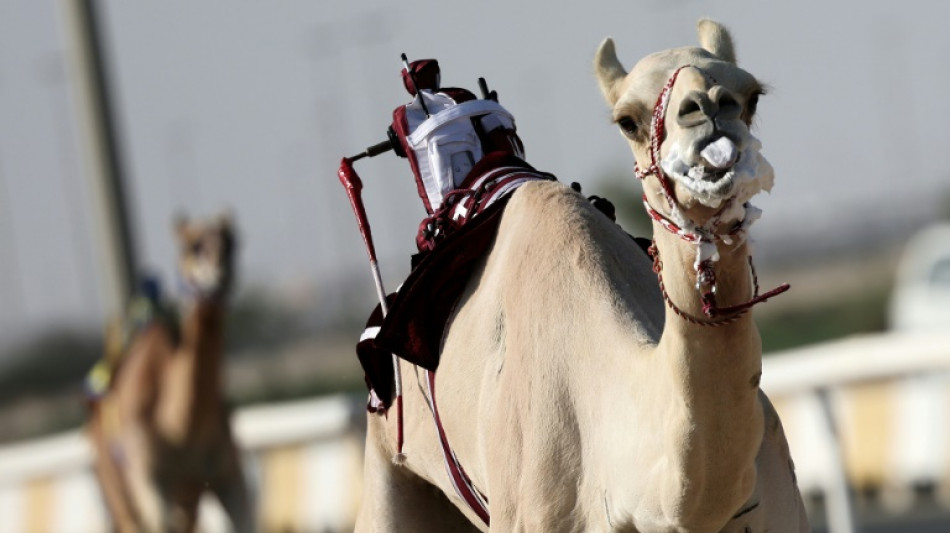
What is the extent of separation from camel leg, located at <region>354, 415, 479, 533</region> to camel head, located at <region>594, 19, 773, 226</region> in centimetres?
272

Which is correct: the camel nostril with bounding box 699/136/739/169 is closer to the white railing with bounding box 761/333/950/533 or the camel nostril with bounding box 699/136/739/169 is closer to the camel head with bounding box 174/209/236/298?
the white railing with bounding box 761/333/950/533

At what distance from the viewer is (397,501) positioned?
7.35 meters

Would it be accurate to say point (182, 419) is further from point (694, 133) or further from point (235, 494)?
point (694, 133)

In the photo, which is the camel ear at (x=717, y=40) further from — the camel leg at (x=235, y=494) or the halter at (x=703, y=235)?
the camel leg at (x=235, y=494)

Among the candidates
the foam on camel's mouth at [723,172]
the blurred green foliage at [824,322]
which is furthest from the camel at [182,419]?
the blurred green foliage at [824,322]

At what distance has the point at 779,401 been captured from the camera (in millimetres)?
12078

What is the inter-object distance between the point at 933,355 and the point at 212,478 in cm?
473

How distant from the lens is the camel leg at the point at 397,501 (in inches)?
289

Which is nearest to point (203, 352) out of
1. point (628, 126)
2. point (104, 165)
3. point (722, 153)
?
point (104, 165)

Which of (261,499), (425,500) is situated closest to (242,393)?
(261,499)

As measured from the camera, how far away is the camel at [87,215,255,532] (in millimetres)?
13391

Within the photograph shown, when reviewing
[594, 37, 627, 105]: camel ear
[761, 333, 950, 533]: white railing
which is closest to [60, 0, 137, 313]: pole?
[761, 333, 950, 533]: white railing

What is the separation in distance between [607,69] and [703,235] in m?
0.78

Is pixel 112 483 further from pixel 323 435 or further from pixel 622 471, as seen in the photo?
pixel 622 471
